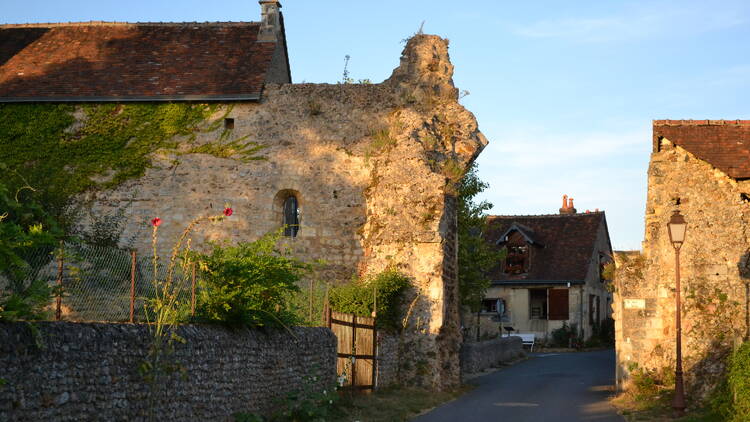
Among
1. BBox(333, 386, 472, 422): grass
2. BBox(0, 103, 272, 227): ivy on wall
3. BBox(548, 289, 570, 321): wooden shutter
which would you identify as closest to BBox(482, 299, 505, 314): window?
BBox(548, 289, 570, 321): wooden shutter

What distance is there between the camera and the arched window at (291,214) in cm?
2195

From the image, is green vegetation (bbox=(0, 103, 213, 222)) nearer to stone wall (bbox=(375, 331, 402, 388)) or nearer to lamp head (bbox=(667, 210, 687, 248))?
stone wall (bbox=(375, 331, 402, 388))

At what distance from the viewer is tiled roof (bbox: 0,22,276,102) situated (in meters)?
22.2

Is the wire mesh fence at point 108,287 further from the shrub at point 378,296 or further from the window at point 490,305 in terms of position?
the window at point 490,305

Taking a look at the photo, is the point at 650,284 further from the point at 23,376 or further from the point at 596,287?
the point at 596,287

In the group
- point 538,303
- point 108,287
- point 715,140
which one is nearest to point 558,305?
point 538,303

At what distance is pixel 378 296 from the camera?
1838cm

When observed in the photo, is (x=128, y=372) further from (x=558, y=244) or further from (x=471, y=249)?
(x=558, y=244)

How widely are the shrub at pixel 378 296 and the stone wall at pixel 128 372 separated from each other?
439cm

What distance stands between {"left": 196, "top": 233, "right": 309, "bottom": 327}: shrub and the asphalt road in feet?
13.0

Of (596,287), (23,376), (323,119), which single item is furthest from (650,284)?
(596,287)

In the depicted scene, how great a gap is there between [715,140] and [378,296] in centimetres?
731

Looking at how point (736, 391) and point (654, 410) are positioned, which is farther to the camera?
point (654, 410)

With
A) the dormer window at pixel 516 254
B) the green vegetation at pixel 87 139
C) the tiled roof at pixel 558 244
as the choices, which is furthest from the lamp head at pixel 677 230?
the dormer window at pixel 516 254
